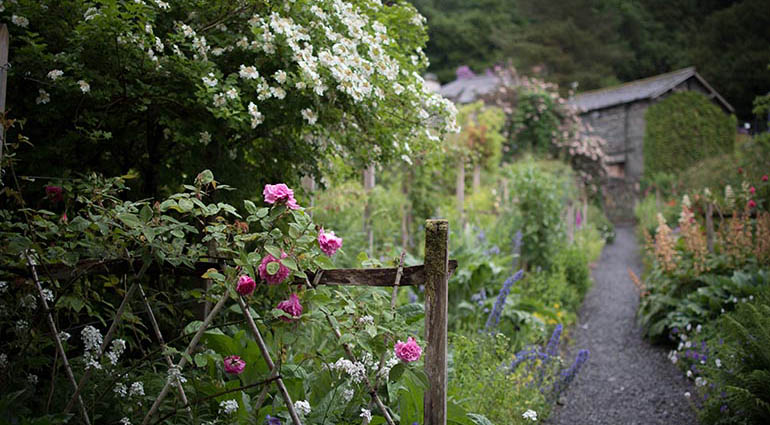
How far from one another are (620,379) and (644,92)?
18761 millimetres

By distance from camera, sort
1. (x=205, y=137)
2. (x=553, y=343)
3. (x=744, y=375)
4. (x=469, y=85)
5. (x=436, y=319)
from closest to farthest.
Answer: (x=436, y=319) < (x=205, y=137) < (x=744, y=375) < (x=553, y=343) < (x=469, y=85)

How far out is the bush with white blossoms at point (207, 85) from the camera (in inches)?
89.9

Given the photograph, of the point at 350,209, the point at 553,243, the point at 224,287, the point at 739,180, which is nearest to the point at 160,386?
the point at 224,287

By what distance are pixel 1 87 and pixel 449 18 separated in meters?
25.2

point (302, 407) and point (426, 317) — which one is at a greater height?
point (426, 317)

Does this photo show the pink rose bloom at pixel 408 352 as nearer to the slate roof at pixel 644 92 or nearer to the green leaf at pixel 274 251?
the green leaf at pixel 274 251

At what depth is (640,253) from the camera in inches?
439

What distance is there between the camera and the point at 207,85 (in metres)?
2.25

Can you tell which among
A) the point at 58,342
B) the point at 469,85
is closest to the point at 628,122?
the point at 469,85

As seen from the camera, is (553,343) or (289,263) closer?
(289,263)

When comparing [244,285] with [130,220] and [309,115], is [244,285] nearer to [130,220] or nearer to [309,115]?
[130,220]

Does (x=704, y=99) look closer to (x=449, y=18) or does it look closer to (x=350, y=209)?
(x=449, y=18)

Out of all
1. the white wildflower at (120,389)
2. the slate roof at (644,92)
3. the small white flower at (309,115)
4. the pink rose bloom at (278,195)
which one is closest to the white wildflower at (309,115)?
the small white flower at (309,115)

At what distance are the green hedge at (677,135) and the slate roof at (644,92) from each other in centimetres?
52
